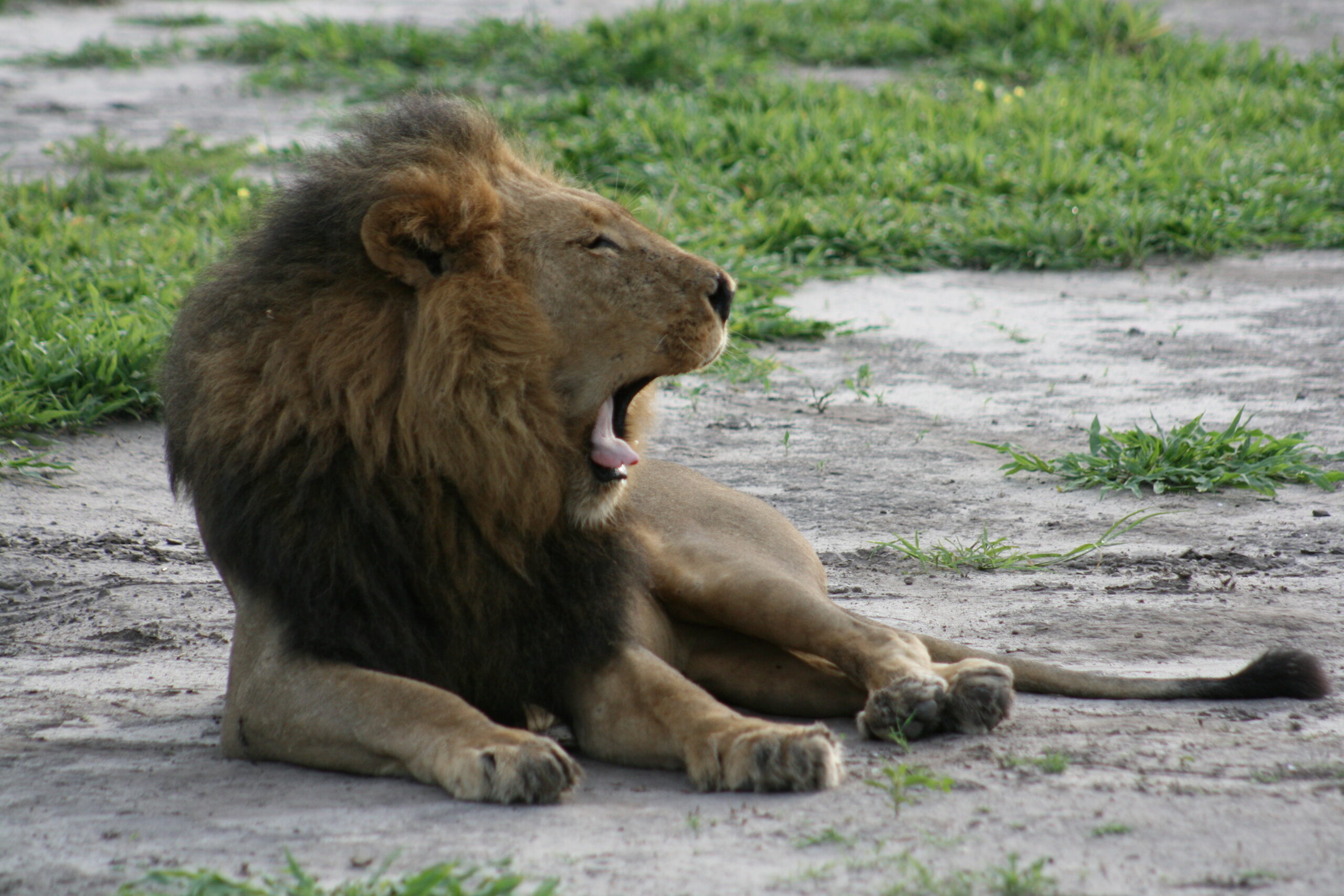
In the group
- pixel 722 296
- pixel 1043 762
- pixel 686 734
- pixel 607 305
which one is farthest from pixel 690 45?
pixel 1043 762

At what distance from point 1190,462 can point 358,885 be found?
3.23 meters

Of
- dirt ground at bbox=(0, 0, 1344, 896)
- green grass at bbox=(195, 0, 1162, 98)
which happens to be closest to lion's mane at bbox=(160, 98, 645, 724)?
dirt ground at bbox=(0, 0, 1344, 896)

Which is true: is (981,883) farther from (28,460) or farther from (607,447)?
(28,460)

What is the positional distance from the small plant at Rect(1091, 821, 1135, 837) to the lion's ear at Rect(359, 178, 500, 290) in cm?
144

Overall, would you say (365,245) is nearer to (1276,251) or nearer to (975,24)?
(1276,251)

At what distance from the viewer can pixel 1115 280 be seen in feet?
22.4

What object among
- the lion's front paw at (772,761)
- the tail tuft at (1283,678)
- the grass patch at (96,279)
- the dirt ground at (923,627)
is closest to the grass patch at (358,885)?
the dirt ground at (923,627)

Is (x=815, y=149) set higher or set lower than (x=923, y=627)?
higher

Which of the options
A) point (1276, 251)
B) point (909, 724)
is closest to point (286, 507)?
point (909, 724)

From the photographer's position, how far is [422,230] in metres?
2.63

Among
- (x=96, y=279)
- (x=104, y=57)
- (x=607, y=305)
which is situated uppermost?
(x=104, y=57)

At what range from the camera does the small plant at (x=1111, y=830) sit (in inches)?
84.0

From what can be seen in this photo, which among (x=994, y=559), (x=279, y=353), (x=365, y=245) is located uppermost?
(x=365, y=245)

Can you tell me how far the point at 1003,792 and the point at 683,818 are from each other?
50 cm
